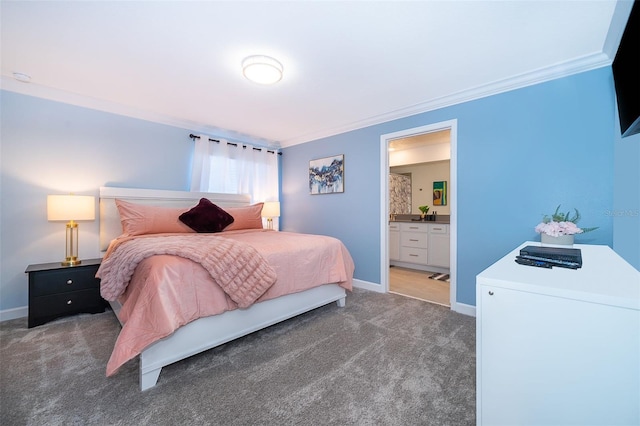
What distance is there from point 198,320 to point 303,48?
2.16 metres

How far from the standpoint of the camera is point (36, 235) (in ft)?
8.87

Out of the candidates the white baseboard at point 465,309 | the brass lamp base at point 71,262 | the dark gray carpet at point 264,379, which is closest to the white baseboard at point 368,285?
the white baseboard at point 465,309

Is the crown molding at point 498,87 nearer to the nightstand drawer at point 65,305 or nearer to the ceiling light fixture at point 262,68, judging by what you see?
the ceiling light fixture at point 262,68

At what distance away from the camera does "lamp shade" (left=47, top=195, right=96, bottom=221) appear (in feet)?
8.18

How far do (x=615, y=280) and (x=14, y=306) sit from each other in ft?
14.8

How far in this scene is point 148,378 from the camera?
1.60 m

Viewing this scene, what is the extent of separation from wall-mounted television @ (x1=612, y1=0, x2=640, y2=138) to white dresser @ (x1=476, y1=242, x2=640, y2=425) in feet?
2.69

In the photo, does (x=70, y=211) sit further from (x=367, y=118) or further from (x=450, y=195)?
(x=450, y=195)

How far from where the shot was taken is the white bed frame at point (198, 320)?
1643 millimetres

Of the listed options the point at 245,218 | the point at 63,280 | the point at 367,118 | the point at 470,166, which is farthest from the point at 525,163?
the point at 63,280

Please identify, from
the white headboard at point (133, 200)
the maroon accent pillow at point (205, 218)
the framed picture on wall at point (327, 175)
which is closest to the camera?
the white headboard at point (133, 200)

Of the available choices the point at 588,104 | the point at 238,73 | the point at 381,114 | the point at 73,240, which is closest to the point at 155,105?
the point at 238,73

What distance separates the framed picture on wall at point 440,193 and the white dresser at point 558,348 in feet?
14.3

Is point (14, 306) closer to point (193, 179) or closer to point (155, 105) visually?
point (193, 179)
